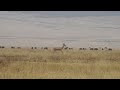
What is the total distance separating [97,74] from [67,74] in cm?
97
